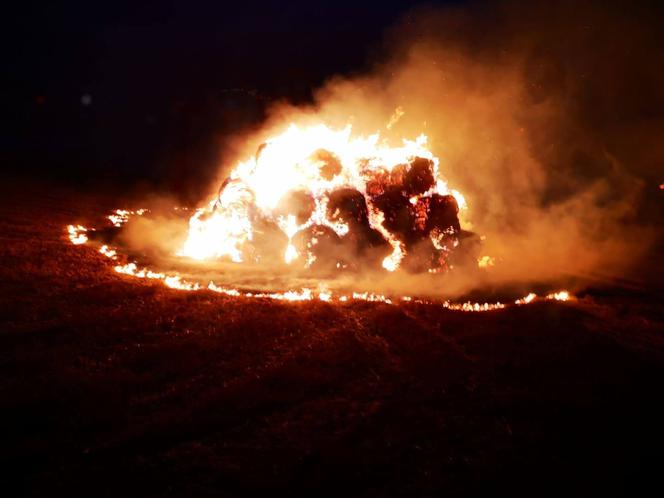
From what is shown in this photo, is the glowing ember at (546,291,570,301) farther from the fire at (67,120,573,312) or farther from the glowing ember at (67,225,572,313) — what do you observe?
the fire at (67,120,573,312)

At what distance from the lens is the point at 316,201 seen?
48.4ft

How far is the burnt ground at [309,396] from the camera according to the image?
4.87 metres

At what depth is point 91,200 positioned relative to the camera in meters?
21.9

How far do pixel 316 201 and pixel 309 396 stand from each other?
915 cm

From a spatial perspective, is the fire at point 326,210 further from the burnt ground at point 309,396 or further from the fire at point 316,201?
the burnt ground at point 309,396

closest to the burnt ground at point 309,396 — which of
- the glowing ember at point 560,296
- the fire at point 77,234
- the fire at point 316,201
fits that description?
the glowing ember at point 560,296

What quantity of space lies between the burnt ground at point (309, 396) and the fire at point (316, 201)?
424 cm

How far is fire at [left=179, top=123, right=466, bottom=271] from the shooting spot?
560 inches

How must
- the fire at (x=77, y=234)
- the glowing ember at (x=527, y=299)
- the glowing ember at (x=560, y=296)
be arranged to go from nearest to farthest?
the glowing ember at (x=527, y=299), the glowing ember at (x=560, y=296), the fire at (x=77, y=234)

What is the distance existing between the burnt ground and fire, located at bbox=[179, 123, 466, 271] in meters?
4.24

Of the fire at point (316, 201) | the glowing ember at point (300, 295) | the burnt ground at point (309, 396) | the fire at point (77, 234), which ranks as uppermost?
the fire at point (316, 201)

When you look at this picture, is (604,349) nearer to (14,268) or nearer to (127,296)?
(127,296)

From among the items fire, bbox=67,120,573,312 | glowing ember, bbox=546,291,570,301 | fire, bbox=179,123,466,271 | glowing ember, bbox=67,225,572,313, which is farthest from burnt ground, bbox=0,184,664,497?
fire, bbox=179,123,466,271

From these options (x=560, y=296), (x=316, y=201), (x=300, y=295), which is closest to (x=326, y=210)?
(x=316, y=201)
